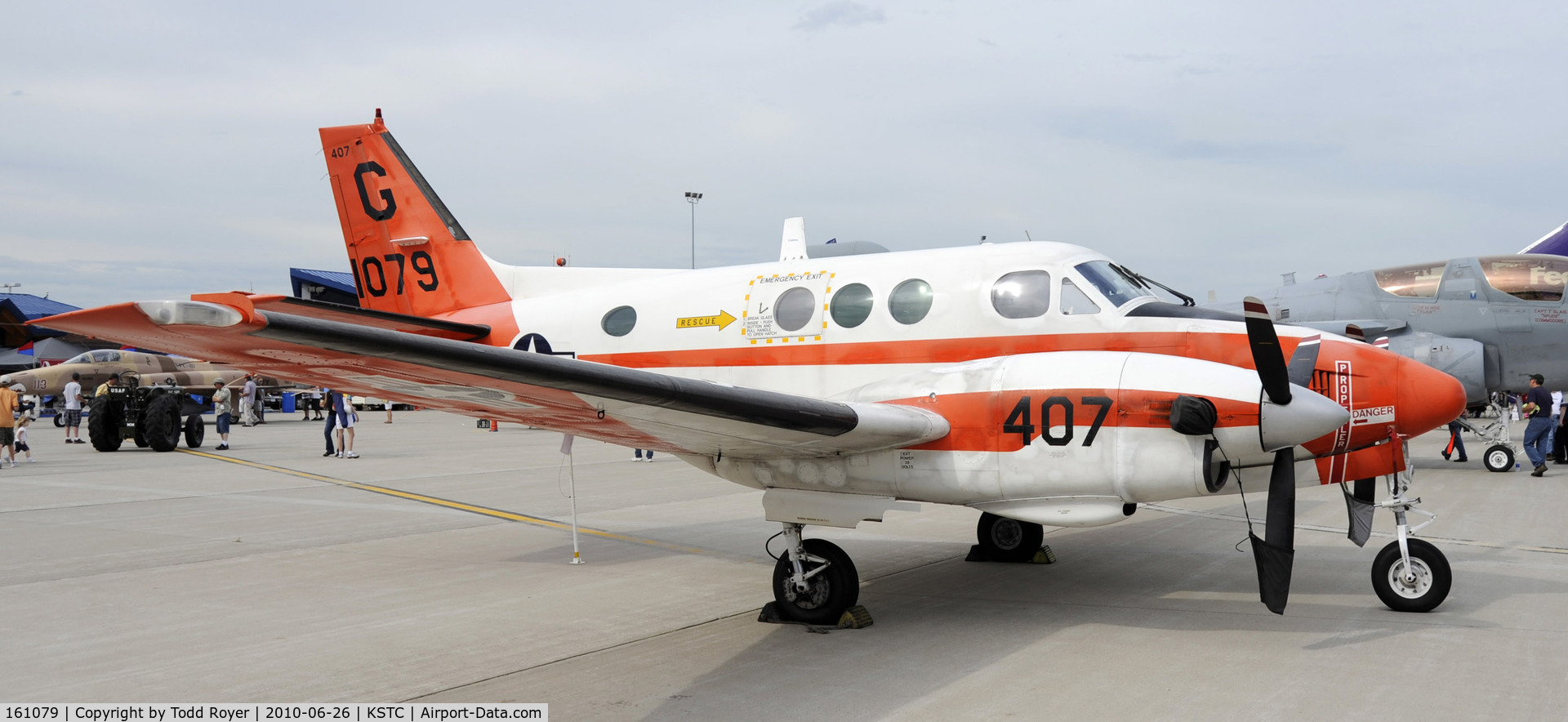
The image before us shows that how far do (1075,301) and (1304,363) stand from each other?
4.94 feet

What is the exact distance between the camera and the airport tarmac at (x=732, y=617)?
16.0 feet

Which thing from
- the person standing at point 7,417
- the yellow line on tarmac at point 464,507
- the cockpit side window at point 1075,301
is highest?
the cockpit side window at point 1075,301

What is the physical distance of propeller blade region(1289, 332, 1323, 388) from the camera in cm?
589

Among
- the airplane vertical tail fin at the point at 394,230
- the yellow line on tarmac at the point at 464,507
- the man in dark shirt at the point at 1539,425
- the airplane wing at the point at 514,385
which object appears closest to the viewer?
the airplane wing at the point at 514,385

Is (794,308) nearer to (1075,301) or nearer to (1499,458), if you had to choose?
(1075,301)

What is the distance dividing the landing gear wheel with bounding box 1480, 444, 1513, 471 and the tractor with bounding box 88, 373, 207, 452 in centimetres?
2658

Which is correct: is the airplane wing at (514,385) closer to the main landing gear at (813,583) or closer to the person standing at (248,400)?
the main landing gear at (813,583)

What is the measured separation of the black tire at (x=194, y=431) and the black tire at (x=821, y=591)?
2156 cm

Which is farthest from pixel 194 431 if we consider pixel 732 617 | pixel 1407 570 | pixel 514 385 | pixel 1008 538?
pixel 1407 570

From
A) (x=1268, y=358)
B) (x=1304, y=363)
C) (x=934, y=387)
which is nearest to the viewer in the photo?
(x=1268, y=358)

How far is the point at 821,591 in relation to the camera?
6406 millimetres

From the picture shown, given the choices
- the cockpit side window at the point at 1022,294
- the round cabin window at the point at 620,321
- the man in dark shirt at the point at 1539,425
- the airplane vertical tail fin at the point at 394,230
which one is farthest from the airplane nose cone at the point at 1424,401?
the man in dark shirt at the point at 1539,425

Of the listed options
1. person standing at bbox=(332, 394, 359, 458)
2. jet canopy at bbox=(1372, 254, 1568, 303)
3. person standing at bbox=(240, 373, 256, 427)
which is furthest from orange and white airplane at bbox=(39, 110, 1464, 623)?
person standing at bbox=(240, 373, 256, 427)

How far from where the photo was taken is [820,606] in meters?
6.38
